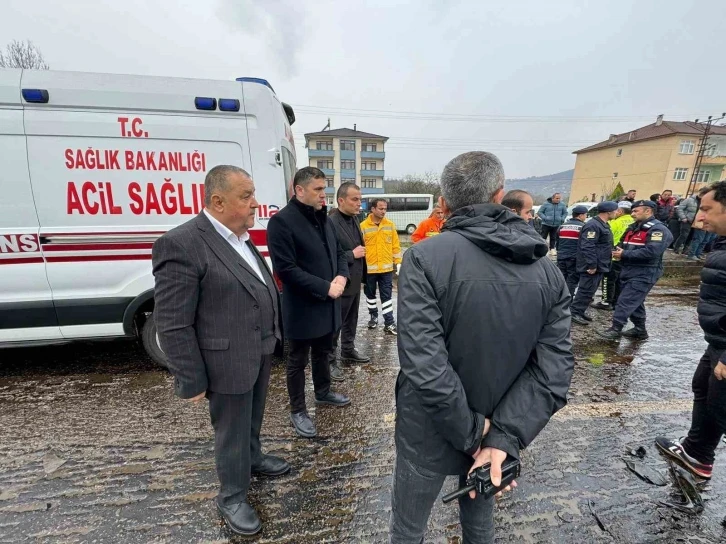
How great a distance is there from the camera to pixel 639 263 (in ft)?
14.9

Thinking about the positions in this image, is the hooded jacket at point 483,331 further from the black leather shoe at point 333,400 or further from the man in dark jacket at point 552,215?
the man in dark jacket at point 552,215

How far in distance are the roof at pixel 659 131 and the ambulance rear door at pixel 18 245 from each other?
50712 millimetres

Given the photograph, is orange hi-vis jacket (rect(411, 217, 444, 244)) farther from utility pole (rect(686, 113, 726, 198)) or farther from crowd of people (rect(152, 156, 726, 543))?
utility pole (rect(686, 113, 726, 198))

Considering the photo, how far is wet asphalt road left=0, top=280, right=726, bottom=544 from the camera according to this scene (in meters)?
1.91

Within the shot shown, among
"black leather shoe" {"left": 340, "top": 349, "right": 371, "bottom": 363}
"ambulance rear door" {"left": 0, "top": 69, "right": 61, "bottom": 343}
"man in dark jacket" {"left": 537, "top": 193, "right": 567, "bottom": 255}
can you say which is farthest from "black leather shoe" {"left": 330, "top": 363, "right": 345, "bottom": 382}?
"man in dark jacket" {"left": 537, "top": 193, "right": 567, "bottom": 255}

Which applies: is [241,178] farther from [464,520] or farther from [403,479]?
[464,520]

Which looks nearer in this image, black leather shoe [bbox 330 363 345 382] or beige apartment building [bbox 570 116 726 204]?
black leather shoe [bbox 330 363 345 382]

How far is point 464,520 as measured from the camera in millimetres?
1549

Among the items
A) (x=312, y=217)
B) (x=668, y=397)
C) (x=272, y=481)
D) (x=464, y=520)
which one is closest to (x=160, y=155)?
(x=312, y=217)

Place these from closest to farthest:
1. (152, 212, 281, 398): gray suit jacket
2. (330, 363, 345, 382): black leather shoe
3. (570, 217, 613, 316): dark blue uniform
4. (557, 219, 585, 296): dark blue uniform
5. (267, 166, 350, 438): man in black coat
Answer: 1. (152, 212, 281, 398): gray suit jacket
2. (267, 166, 350, 438): man in black coat
3. (330, 363, 345, 382): black leather shoe
4. (570, 217, 613, 316): dark blue uniform
5. (557, 219, 585, 296): dark blue uniform

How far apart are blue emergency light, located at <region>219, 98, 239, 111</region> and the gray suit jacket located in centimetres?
196

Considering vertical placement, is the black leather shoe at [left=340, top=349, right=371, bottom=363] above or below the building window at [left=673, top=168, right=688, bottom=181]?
below

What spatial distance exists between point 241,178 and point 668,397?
4.25 m

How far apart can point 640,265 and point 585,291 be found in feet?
3.13
